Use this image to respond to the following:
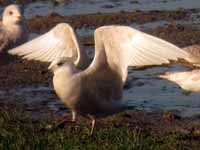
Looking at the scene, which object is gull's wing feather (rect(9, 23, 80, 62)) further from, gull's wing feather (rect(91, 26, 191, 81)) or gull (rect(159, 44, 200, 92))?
gull (rect(159, 44, 200, 92))

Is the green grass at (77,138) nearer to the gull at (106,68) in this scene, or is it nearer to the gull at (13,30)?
the gull at (106,68)

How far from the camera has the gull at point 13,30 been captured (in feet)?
38.5

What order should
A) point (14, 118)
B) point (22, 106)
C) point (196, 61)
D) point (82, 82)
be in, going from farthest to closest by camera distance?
point (196, 61) → point (22, 106) → point (14, 118) → point (82, 82)

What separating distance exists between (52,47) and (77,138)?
1838mm

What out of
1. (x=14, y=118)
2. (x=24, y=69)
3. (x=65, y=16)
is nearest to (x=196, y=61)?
(x=24, y=69)

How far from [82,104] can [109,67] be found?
0.51 m

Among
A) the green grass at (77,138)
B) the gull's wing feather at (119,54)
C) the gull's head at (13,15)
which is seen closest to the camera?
the green grass at (77,138)

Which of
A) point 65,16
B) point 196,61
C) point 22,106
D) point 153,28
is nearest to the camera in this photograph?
point 22,106

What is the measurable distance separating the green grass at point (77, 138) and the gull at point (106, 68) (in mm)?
281

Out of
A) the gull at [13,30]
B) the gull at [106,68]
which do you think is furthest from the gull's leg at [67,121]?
the gull at [13,30]

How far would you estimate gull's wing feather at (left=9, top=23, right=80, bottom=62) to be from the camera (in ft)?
32.0

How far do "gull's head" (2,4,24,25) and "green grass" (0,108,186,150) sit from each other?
2672mm

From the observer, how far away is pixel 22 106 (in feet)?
36.0

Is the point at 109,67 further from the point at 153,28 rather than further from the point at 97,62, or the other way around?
the point at 153,28
